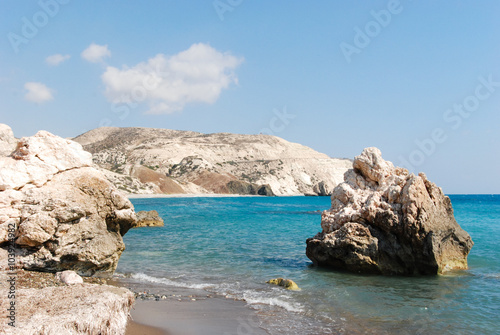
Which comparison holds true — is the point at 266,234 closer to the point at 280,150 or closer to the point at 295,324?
the point at 295,324

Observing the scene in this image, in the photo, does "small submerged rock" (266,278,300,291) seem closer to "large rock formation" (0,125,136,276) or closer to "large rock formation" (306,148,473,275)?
"large rock formation" (306,148,473,275)

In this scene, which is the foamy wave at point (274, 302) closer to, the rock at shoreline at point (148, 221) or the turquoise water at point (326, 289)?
the turquoise water at point (326, 289)

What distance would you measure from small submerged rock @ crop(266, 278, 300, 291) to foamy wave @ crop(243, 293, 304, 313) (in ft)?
3.70

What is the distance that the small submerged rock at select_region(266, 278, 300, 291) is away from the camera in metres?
10.7

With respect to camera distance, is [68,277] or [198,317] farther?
[68,277]

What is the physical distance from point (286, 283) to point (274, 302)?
159 centimetres

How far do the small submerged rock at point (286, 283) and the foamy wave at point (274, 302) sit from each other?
1.13 metres

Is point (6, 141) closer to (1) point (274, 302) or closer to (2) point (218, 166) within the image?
(1) point (274, 302)

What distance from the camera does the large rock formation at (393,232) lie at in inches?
479

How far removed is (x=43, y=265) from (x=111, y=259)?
180cm

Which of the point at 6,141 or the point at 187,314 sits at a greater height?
the point at 6,141

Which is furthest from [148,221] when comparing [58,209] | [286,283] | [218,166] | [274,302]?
[218,166]

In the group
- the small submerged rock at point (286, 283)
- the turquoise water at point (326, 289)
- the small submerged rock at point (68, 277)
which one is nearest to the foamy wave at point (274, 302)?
the turquoise water at point (326, 289)

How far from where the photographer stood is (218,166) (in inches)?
4892
